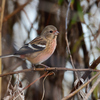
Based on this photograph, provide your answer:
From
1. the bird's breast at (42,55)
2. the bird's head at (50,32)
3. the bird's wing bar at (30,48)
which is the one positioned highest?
the bird's head at (50,32)

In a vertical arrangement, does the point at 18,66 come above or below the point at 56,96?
above

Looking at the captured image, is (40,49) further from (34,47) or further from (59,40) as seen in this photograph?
(59,40)

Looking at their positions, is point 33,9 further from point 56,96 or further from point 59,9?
point 56,96

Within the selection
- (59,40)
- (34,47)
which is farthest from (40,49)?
(59,40)

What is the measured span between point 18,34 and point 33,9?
594 mm

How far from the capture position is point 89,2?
335 centimetres

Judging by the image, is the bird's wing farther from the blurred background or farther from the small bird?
the blurred background

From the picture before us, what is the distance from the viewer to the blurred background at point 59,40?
3.07 meters

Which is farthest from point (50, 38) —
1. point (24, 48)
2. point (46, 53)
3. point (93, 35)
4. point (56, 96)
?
point (56, 96)

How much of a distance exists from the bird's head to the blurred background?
39cm

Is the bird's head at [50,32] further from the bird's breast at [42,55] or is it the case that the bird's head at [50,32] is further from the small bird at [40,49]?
the bird's breast at [42,55]

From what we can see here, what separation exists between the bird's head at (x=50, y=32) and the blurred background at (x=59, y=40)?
0.39m

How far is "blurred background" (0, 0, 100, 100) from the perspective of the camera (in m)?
3.07

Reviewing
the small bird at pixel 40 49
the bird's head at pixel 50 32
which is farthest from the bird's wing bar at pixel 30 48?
the bird's head at pixel 50 32
